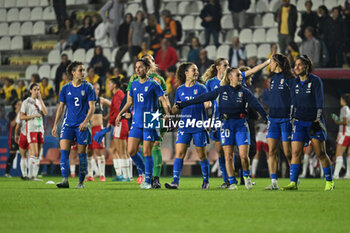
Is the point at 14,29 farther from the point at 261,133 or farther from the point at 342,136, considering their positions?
the point at 342,136

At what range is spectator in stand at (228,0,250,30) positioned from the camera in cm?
2480

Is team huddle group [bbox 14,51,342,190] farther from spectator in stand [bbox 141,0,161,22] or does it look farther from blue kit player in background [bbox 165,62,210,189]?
spectator in stand [bbox 141,0,161,22]

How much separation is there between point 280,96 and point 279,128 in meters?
0.54

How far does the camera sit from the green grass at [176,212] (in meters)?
6.86

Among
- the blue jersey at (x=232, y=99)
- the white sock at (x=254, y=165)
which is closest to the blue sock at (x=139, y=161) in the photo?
the blue jersey at (x=232, y=99)

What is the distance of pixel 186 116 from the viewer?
12.4 m

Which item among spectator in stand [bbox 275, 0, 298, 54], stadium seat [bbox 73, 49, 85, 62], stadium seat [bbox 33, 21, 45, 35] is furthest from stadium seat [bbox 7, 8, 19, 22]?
spectator in stand [bbox 275, 0, 298, 54]

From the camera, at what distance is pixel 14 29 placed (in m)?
31.2

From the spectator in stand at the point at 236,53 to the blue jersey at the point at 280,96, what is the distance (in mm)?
10672

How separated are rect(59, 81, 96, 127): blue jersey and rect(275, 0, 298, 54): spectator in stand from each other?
11.1 metres

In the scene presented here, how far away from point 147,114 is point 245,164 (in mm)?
1883

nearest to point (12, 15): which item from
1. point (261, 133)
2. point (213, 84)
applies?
point (261, 133)

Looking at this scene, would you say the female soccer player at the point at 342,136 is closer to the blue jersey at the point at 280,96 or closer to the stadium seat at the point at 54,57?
the blue jersey at the point at 280,96

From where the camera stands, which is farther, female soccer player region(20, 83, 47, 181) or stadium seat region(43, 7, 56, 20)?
stadium seat region(43, 7, 56, 20)
